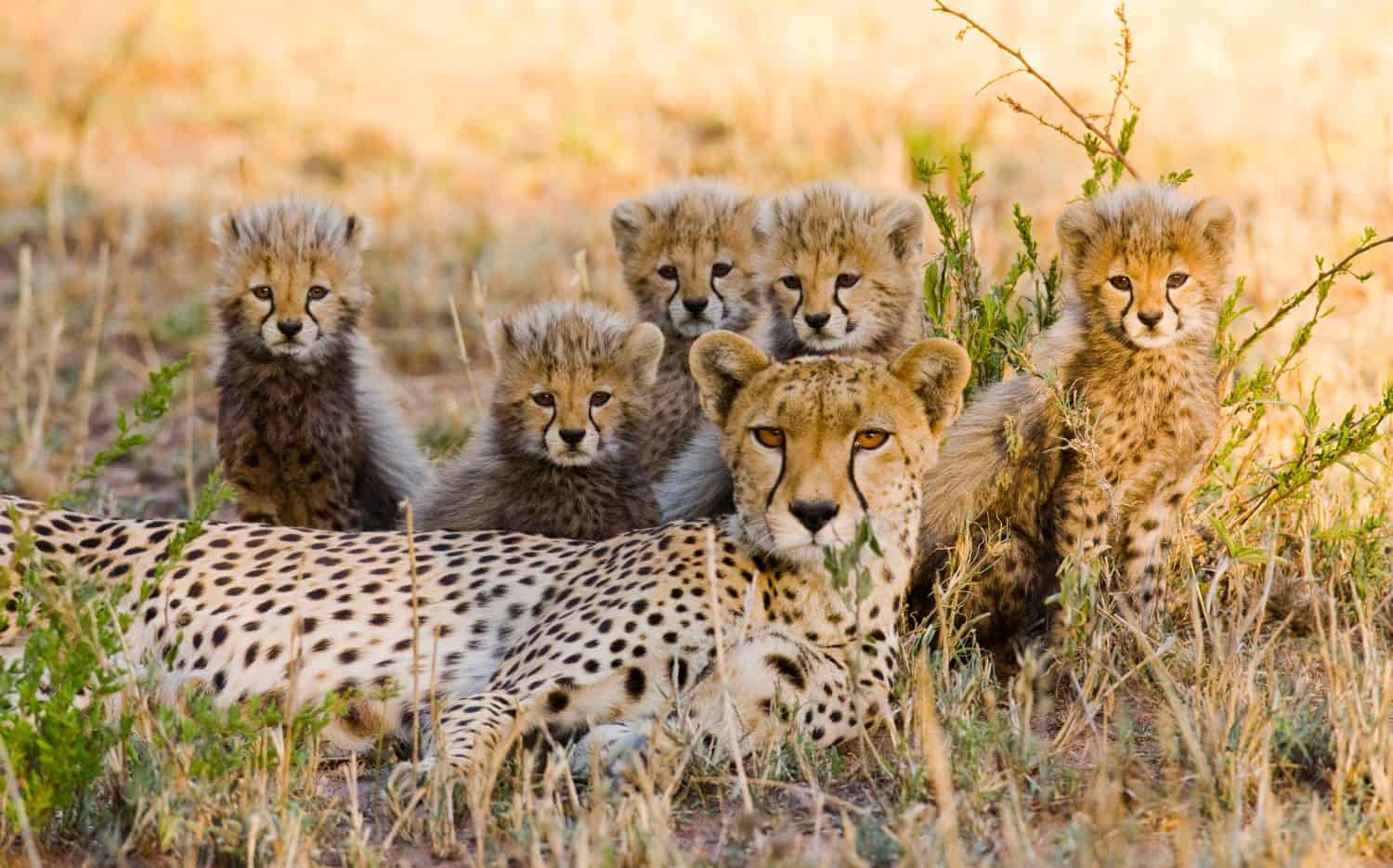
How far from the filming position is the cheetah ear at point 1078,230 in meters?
3.89

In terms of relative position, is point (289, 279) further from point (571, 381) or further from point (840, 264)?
point (840, 264)

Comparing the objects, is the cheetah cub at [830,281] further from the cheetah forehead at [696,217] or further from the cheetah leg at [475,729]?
the cheetah leg at [475,729]

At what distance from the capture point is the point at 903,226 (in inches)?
183

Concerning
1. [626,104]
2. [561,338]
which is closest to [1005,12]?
[626,104]

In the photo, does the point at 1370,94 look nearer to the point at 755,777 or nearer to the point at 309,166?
the point at 309,166

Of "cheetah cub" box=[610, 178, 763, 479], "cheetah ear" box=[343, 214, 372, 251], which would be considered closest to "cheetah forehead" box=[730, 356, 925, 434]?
"cheetah cub" box=[610, 178, 763, 479]

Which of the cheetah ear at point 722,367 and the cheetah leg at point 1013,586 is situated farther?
the cheetah leg at point 1013,586

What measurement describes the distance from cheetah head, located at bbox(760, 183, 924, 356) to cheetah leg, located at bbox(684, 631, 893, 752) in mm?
1206

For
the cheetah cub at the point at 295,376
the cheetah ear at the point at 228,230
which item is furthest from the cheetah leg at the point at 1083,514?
the cheetah ear at the point at 228,230

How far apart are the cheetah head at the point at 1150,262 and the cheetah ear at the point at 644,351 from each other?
102 cm

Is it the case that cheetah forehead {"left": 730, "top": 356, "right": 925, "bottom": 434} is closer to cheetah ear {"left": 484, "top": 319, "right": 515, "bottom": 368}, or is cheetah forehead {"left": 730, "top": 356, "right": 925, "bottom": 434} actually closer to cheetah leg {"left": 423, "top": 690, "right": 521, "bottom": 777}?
cheetah leg {"left": 423, "top": 690, "right": 521, "bottom": 777}

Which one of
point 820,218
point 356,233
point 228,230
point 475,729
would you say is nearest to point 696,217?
point 820,218

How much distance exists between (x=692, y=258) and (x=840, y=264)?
1.74 feet

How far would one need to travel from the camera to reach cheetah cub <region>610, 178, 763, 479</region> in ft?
15.8
